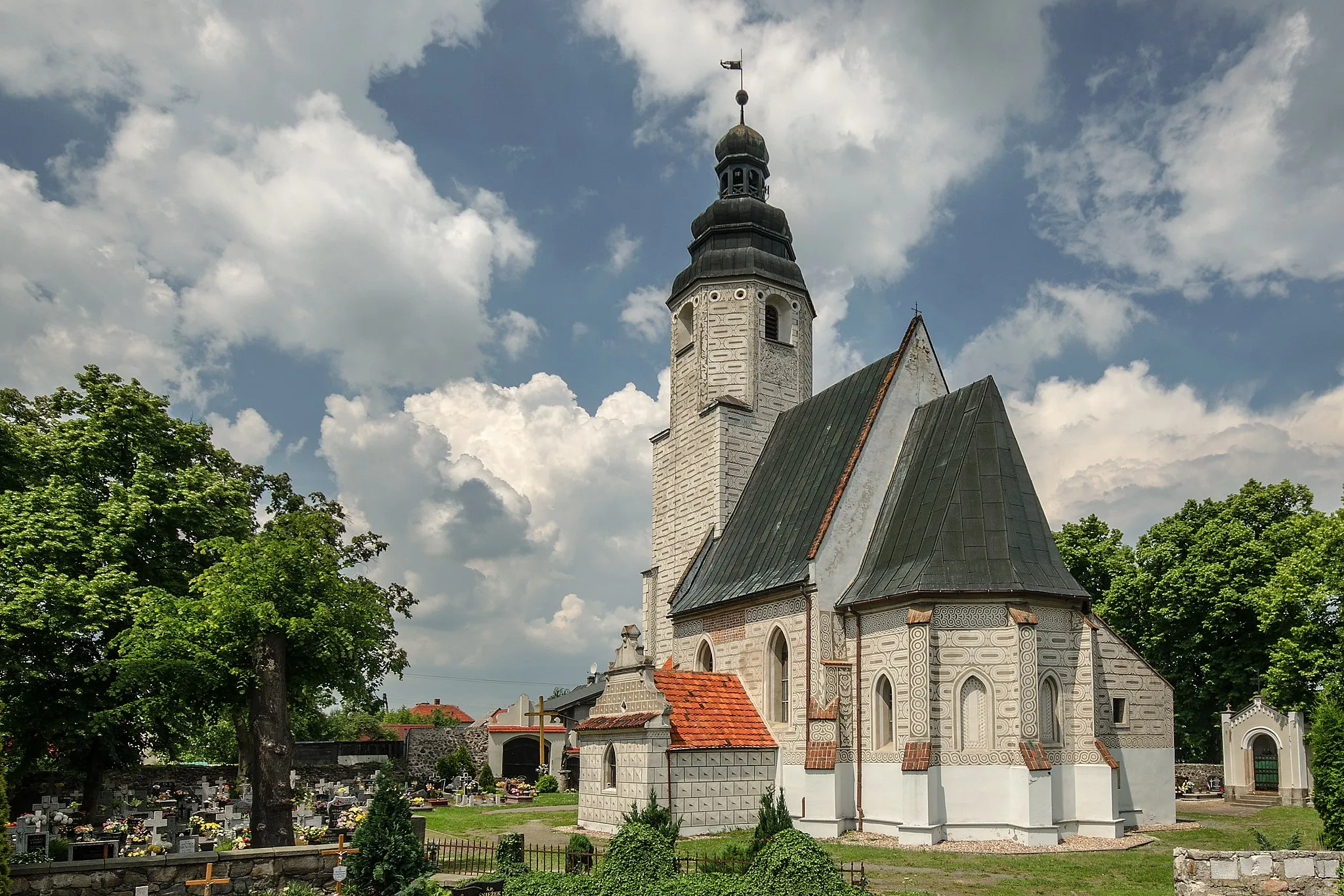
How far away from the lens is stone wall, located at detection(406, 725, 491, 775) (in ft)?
161

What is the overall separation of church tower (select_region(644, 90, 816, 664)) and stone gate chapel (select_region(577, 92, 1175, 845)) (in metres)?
0.96

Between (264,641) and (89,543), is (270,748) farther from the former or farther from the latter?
(89,543)

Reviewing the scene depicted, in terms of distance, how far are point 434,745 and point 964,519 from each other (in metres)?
35.2

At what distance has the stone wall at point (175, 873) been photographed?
13.9 m

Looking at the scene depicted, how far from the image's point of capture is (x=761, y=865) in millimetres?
12430

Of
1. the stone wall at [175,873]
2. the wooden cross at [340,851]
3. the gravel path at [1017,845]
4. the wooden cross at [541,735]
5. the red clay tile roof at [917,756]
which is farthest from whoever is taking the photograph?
the wooden cross at [541,735]

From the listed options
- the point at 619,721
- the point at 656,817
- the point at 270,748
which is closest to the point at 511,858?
the point at 656,817

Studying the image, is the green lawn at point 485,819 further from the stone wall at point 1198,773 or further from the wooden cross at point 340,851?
the stone wall at point 1198,773

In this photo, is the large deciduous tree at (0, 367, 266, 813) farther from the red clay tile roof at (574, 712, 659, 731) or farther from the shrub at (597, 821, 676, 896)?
the shrub at (597, 821, 676, 896)

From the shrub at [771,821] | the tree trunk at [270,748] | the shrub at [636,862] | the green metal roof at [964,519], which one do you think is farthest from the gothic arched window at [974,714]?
the tree trunk at [270,748]

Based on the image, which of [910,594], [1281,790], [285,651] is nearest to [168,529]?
[285,651]

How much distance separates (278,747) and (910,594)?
13318 mm

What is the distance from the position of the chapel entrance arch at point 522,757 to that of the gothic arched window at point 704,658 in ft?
69.3

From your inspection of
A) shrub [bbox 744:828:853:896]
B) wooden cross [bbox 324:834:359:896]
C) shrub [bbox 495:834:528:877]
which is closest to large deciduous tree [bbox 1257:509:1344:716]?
shrub [bbox 744:828:853:896]
